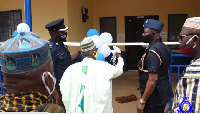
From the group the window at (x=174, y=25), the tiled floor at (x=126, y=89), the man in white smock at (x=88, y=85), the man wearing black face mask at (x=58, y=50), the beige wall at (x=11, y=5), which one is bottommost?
the tiled floor at (x=126, y=89)

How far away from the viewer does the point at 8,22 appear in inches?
279

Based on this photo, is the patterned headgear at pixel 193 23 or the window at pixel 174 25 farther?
the window at pixel 174 25

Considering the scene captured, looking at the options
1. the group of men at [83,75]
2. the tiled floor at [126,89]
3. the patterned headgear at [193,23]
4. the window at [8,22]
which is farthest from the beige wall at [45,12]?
the patterned headgear at [193,23]

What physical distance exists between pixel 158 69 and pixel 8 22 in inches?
234

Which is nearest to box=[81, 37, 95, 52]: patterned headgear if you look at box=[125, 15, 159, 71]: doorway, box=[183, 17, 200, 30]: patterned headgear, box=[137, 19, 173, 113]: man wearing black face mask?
box=[137, 19, 173, 113]: man wearing black face mask

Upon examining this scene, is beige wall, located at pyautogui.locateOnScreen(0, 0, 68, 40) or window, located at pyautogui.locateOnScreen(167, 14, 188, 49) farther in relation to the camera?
window, located at pyautogui.locateOnScreen(167, 14, 188, 49)

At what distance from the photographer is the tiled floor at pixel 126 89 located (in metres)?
Answer: 4.80

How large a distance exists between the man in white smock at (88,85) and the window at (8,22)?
201 inches

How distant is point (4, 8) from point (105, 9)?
359 cm

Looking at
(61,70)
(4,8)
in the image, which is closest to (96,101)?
(61,70)

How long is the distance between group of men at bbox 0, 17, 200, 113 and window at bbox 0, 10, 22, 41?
163 inches

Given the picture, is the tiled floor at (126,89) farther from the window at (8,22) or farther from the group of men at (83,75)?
the window at (8,22)

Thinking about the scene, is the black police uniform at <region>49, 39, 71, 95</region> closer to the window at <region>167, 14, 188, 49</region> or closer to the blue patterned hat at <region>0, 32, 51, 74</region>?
the blue patterned hat at <region>0, 32, 51, 74</region>

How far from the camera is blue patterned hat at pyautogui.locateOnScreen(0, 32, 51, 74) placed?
44.6 inches
